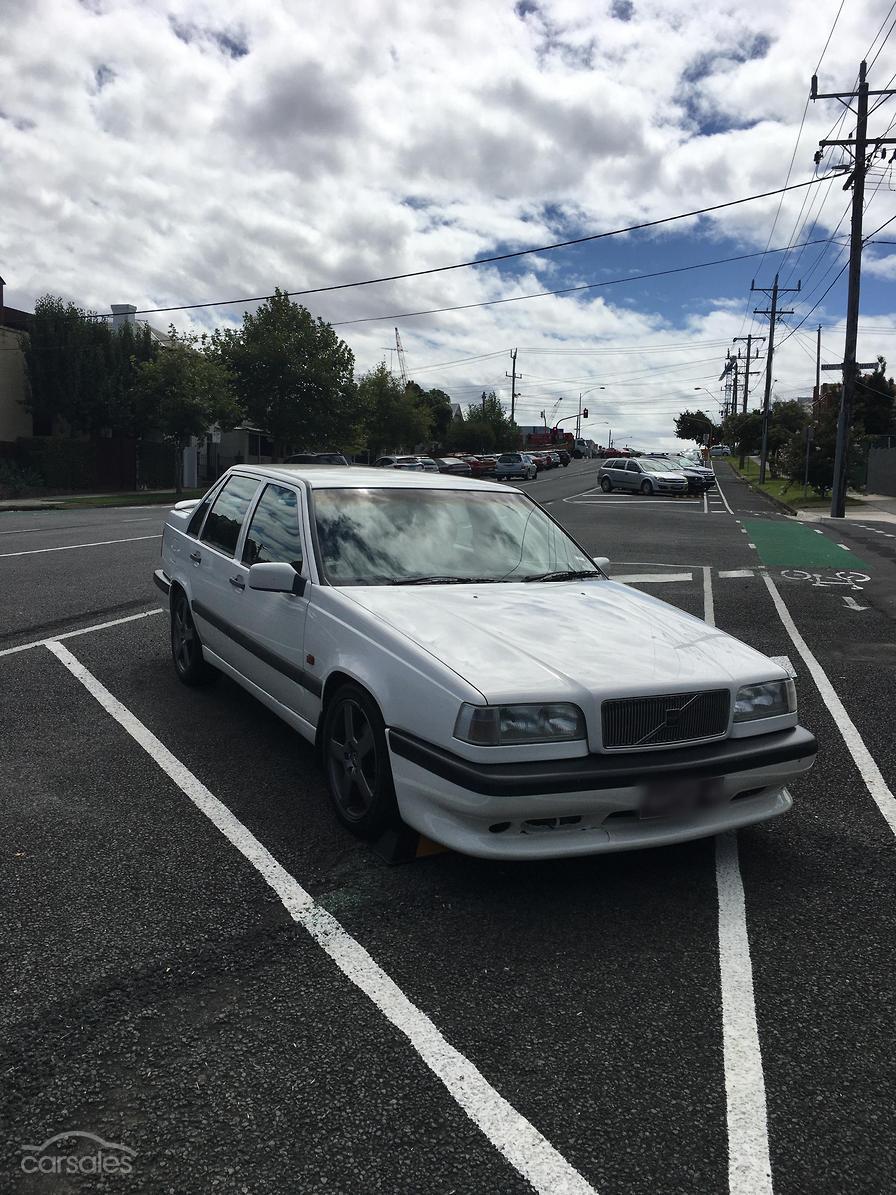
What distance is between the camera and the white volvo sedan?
321 centimetres

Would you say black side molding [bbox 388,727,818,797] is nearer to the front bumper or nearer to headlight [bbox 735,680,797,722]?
the front bumper

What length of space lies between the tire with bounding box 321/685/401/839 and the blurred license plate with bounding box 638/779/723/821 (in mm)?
963

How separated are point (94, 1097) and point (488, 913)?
1.41m

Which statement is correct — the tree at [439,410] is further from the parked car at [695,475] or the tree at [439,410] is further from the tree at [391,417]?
the parked car at [695,475]

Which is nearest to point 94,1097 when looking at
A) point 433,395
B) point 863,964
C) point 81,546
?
point 863,964

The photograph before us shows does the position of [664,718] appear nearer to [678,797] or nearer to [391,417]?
[678,797]

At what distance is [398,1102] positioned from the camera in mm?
2324

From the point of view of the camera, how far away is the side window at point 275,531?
466 cm

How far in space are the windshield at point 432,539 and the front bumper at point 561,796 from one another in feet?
3.85

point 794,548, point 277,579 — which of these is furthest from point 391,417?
point 277,579

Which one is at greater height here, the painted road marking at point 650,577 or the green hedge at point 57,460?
the green hedge at point 57,460

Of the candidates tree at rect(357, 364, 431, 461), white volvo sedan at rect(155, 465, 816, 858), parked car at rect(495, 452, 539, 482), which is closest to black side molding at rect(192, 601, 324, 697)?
white volvo sedan at rect(155, 465, 816, 858)

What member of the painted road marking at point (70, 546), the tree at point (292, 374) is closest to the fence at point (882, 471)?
the tree at point (292, 374)

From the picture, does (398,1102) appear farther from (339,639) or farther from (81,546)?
(81,546)
